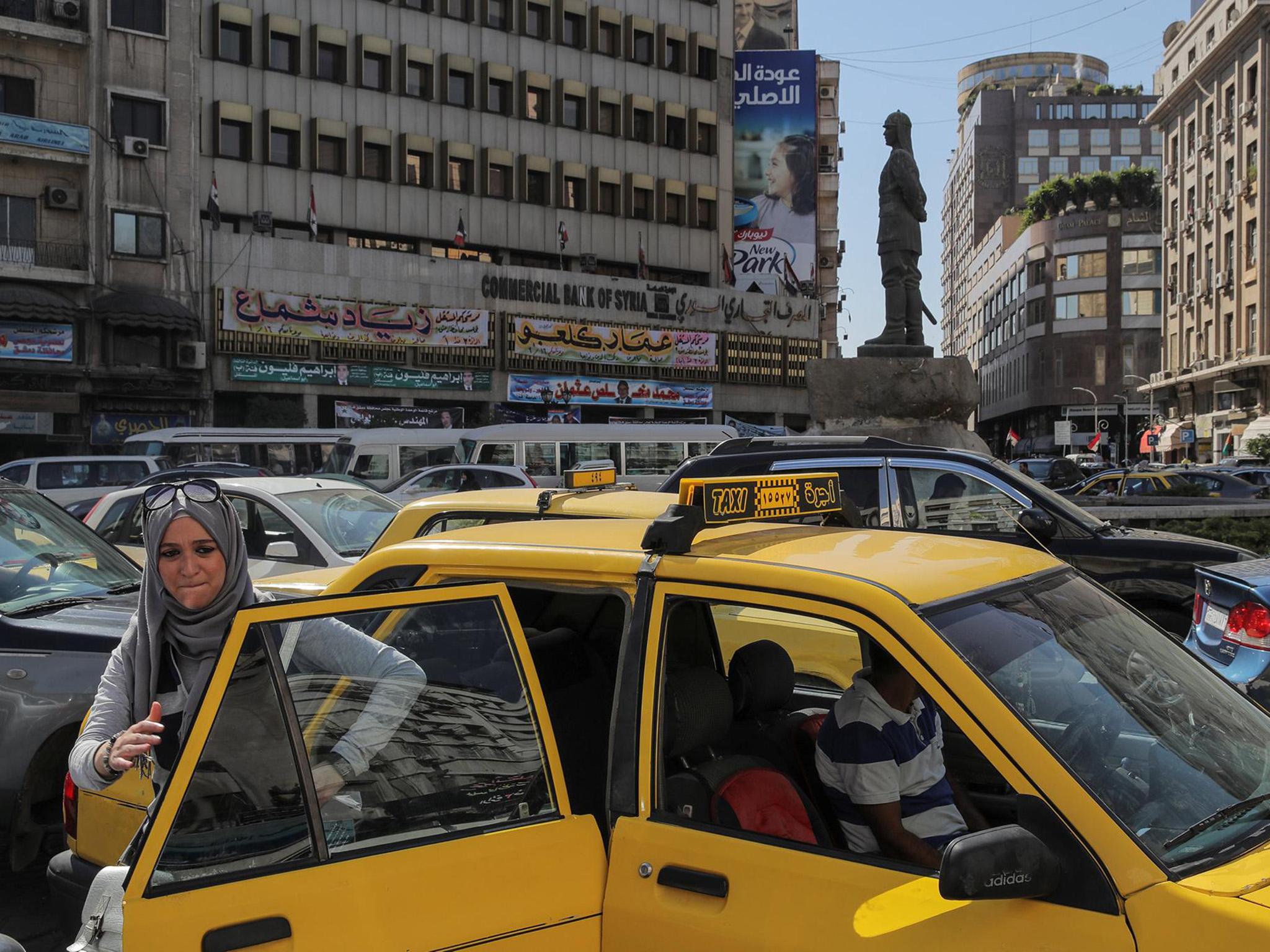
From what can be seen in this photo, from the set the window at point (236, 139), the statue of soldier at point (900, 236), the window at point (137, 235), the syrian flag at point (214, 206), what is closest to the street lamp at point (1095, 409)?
the window at point (236, 139)

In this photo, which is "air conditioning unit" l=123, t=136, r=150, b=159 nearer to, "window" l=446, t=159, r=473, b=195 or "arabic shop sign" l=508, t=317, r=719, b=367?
"window" l=446, t=159, r=473, b=195

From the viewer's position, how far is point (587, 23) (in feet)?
152

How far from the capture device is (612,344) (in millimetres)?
44938

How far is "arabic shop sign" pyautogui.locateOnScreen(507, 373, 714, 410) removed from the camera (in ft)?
141

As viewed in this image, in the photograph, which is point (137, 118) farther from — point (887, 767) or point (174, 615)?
point (887, 767)

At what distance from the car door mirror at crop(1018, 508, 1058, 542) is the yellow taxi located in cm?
439

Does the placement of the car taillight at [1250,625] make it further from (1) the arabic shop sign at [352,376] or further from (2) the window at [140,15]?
(2) the window at [140,15]

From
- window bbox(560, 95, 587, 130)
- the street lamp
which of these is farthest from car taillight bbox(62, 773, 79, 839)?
the street lamp

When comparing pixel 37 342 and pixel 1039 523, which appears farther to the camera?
pixel 37 342

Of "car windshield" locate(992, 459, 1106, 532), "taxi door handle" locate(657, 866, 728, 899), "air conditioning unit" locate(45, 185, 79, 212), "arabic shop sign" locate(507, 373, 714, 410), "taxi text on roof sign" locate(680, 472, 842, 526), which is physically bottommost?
"taxi door handle" locate(657, 866, 728, 899)

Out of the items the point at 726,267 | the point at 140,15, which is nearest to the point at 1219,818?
the point at 140,15

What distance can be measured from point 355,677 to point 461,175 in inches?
1678

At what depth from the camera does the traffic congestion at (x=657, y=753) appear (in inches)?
85.7

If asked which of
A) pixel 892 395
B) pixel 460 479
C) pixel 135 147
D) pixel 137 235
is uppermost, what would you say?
pixel 135 147
